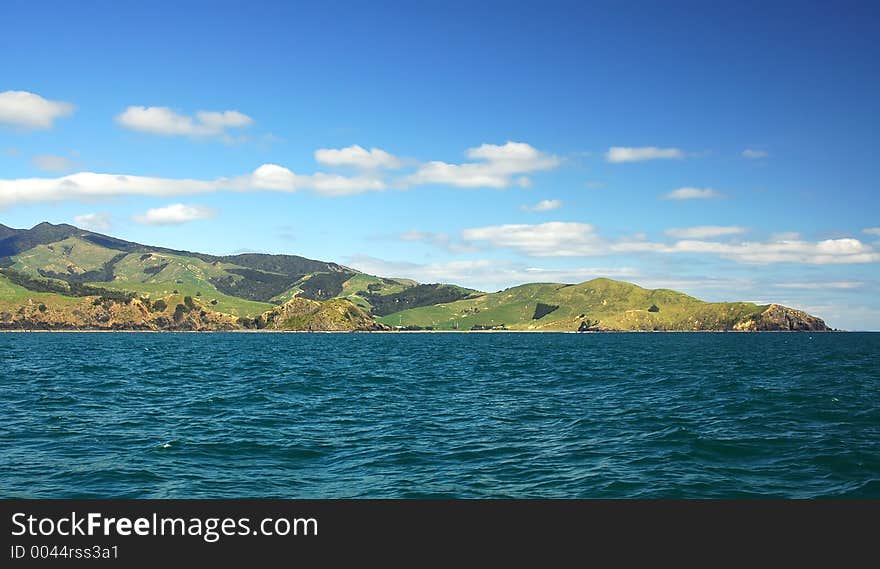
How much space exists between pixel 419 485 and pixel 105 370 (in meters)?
80.4

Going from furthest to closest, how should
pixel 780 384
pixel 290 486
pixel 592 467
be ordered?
pixel 780 384
pixel 592 467
pixel 290 486

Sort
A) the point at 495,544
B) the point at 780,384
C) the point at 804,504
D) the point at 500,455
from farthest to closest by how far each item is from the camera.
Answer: the point at 780,384 → the point at 500,455 → the point at 804,504 → the point at 495,544

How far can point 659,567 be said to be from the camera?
484 inches

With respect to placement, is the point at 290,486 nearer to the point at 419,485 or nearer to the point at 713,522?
the point at 419,485

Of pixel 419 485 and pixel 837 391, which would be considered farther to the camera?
pixel 837 391

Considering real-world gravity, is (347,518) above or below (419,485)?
above

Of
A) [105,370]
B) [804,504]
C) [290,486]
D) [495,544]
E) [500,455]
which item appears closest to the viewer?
[495,544]

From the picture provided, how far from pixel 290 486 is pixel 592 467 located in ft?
45.2

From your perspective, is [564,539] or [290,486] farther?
[290,486]

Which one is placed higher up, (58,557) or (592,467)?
(58,557)

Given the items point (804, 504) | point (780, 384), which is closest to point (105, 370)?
point (780, 384)

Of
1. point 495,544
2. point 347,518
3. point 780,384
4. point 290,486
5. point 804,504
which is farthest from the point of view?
point 780,384

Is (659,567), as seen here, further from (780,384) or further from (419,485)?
(780,384)

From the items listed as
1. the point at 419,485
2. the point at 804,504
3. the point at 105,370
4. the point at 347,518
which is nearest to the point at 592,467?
the point at 419,485
